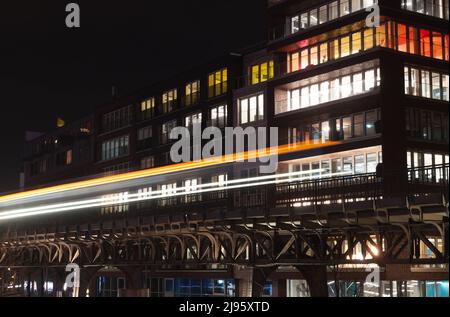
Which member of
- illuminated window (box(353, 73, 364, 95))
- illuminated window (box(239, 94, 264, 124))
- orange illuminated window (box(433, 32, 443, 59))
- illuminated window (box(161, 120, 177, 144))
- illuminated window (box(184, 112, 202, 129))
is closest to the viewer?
illuminated window (box(353, 73, 364, 95))

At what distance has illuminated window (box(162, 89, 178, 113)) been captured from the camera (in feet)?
267

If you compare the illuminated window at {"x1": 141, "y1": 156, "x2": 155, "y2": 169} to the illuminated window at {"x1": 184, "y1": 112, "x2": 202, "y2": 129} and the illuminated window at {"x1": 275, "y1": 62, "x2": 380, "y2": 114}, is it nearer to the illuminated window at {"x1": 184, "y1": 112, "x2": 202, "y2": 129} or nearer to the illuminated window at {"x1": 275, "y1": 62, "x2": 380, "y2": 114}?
the illuminated window at {"x1": 184, "y1": 112, "x2": 202, "y2": 129}

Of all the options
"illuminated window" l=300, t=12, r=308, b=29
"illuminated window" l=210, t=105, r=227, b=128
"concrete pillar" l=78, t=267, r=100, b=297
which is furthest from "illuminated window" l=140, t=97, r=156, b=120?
"concrete pillar" l=78, t=267, r=100, b=297

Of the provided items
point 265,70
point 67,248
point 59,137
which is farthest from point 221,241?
point 59,137

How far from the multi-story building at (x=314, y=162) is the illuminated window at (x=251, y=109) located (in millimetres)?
148

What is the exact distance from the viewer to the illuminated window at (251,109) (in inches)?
2579

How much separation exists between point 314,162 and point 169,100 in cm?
2720

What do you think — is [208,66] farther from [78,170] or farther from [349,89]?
[78,170]

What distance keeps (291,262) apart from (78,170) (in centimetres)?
7016

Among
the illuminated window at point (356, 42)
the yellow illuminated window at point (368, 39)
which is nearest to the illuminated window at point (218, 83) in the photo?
the illuminated window at point (356, 42)

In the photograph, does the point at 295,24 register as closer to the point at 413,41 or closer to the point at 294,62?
the point at 294,62

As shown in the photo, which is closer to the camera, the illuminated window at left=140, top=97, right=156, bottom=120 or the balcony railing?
the balcony railing

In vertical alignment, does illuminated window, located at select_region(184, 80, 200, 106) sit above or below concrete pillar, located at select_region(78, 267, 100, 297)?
above

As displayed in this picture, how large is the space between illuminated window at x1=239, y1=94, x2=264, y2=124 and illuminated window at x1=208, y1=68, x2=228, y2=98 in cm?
464
